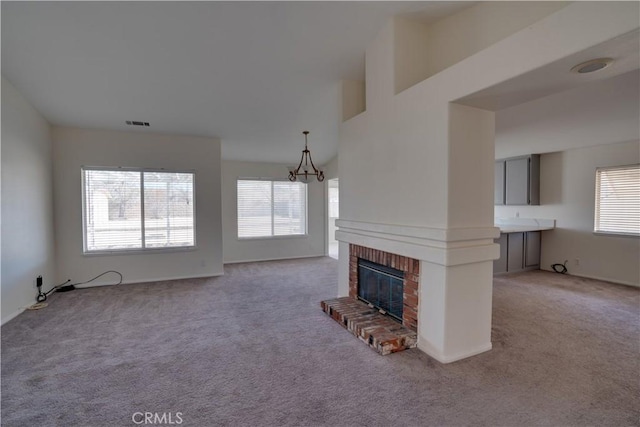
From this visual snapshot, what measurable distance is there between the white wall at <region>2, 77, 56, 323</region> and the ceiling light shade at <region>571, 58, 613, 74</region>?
18.3 ft

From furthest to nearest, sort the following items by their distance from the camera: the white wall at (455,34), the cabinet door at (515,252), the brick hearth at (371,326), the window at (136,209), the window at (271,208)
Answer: the window at (271,208)
the cabinet door at (515,252)
the window at (136,209)
the brick hearth at (371,326)
the white wall at (455,34)

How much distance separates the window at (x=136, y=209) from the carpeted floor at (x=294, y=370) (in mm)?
→ 1470

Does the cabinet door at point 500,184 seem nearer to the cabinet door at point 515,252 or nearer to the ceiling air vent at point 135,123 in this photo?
the cabinet door at point 515,252

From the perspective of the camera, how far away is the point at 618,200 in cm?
522

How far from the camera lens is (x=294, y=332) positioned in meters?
3.28

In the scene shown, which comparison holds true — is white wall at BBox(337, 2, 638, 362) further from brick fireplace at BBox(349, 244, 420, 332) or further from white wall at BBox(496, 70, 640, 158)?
white wall at BBox(496, 70, 640, 158)

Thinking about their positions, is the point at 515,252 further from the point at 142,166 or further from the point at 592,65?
the point at 142,166

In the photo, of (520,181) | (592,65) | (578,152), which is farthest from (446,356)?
(578,152)

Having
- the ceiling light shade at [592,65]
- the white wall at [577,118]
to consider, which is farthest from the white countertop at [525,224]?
the ceiling light shade at [592,65]

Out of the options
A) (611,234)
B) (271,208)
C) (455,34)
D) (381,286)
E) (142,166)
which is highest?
(455,34)

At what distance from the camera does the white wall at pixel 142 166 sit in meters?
5.10

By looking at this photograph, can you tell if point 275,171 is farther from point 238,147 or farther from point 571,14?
point 571,14

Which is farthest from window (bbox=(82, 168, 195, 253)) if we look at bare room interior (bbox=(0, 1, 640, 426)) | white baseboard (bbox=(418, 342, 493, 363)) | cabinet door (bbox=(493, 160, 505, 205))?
cabinet door (bbox=(493, 160, 505, 205))

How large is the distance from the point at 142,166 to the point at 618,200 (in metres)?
8.28
